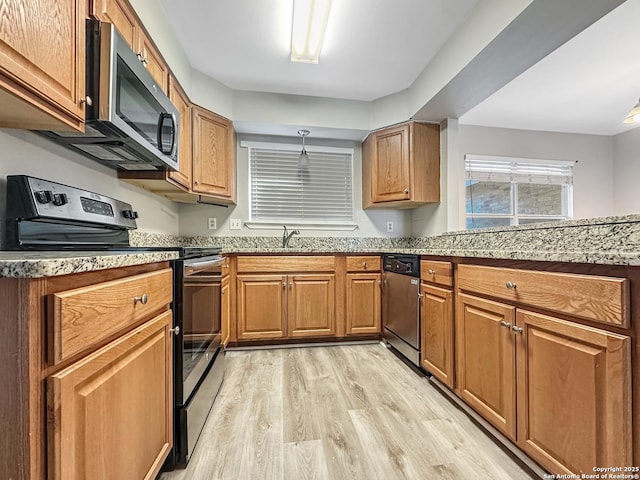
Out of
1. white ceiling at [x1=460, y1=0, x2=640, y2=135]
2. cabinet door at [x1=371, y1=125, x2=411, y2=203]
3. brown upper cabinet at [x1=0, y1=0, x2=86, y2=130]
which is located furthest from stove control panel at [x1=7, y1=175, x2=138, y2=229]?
white ceiling at [x1=460, y1=0, x2=640, y2=135]

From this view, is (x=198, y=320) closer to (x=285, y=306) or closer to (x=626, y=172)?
(x=285, y=306)

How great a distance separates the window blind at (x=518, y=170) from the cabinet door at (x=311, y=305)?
2343 millimetres

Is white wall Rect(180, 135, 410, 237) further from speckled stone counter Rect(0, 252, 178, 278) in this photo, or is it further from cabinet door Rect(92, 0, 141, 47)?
speckled stone counter Rect(0, 252, 178, 278)

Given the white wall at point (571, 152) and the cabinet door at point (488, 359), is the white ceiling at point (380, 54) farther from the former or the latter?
the cabinet door at point (488, 359)

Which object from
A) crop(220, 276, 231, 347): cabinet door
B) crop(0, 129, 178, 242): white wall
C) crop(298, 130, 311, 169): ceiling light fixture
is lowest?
crop(220, 276, 231, 347): cabinet door

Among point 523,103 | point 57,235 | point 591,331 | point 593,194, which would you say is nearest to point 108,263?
point 57,235

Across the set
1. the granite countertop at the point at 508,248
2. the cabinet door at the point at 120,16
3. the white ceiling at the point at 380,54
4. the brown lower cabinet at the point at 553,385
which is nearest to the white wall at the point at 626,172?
the white ceiling at the point at 380,54

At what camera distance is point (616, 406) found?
0.85 m

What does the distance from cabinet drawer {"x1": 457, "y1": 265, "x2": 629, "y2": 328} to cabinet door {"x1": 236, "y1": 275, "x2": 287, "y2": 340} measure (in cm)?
164

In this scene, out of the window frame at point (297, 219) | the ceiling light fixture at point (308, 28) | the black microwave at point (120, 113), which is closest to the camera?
the black microwave at point (120, 113)

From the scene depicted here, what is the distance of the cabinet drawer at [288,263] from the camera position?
2547 millimetres

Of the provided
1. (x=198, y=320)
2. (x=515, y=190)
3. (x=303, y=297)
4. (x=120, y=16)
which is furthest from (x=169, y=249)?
(x=515, y=190)

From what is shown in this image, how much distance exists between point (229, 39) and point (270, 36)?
30 centimetres

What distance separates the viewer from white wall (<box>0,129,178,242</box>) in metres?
1.04
